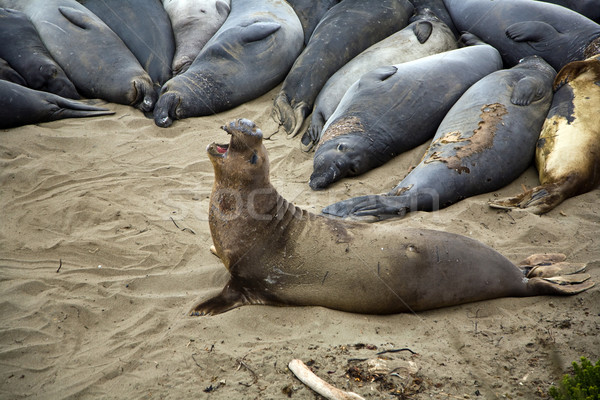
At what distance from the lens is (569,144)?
15.8 feet

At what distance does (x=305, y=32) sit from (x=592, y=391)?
238 inches

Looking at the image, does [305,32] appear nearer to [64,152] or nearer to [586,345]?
[64,152]

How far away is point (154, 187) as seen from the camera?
4.79m

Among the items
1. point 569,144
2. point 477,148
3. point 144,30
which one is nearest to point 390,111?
point 477,148

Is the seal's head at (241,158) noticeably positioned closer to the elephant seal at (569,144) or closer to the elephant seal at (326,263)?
the elephant seal at (326,263)

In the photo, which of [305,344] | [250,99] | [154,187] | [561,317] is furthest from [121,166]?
[561,317]

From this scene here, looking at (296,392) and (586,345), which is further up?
(586,345)

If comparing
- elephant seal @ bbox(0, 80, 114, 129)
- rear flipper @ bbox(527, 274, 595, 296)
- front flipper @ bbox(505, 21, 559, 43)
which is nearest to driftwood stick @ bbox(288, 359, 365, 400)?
rear flipper @ bbox(527, 274, 595, 296)

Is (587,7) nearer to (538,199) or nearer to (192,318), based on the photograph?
(538,199)

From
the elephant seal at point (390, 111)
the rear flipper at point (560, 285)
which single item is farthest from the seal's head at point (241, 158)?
the rear flipper at point (560, 285)

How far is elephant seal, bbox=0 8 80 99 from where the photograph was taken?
6.36 meters

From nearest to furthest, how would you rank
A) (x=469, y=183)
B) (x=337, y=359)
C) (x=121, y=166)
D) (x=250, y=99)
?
(x=337, y=359) < (x=469, y=183) < (x=121, y=166) < (x=250, y=99)

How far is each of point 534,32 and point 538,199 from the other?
2674mm

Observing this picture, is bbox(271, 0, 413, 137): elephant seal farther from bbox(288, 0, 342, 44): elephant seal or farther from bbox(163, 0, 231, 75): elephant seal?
bbox(163, 0, 231, 75): elephant seal
